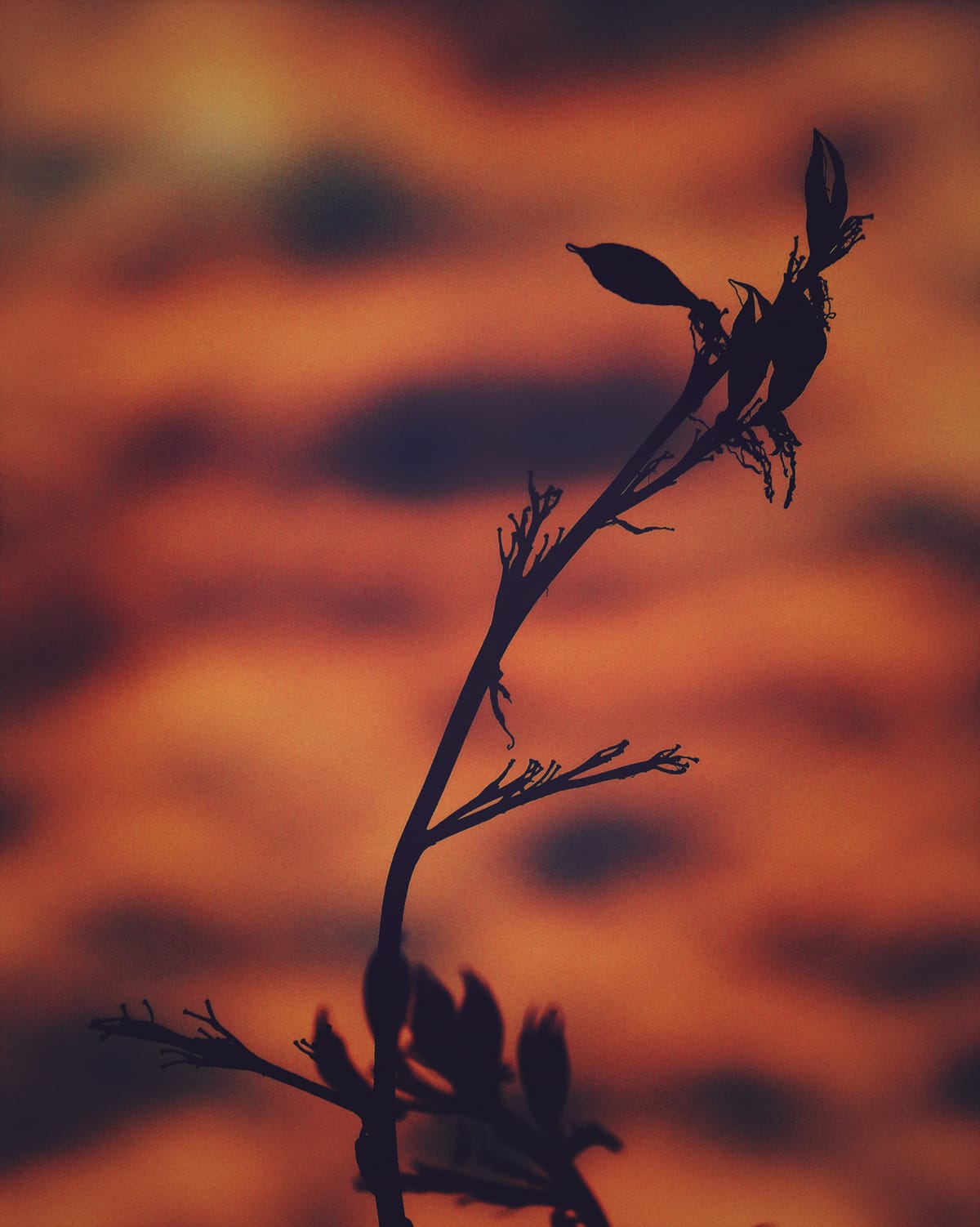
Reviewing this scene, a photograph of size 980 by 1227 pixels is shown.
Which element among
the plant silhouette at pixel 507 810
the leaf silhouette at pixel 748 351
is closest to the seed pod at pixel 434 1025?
the plant silhouette at pixel 507 810

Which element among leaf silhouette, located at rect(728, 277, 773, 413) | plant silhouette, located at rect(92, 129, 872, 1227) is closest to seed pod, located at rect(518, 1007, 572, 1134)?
plant silhouette, located at rect(92, 129, 872, 1227)

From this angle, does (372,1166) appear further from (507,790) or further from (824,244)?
(824,244)

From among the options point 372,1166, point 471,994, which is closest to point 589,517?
point 471,994

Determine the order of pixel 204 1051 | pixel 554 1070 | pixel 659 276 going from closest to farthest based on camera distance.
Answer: pixel 659 276
pixel 204 1051
pixel 554 1070

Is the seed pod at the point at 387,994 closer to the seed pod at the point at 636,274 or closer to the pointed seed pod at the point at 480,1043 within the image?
the pointed seed pod at the point at 480,1043

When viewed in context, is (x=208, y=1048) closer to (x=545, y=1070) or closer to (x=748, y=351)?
(x=545, y=1070)
